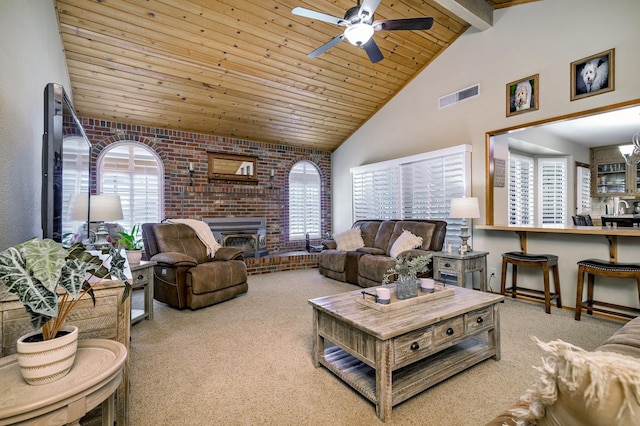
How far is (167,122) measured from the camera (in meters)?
4.86

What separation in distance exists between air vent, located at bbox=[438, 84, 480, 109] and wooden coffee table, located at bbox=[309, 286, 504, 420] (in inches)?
121

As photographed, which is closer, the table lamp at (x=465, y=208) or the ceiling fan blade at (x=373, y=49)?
the ceiling fan blade at (x=373, y=49)

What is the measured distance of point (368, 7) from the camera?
7.61 feet

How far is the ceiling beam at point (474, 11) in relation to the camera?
11.4ft

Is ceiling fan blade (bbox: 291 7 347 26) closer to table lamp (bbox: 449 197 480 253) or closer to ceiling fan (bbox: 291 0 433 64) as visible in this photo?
ceiling fan (bbox: 291 0 433 64)

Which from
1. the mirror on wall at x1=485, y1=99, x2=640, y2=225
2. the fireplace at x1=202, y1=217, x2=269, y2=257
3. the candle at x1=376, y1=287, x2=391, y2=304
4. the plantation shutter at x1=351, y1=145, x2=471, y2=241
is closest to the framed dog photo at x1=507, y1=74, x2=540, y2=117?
the mirror on wall at x1=485, y1=99, x2=640, y2=225

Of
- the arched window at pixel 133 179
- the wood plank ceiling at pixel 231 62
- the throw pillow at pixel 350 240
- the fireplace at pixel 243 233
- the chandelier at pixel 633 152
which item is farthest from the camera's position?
the fireplace at pixel 243 233

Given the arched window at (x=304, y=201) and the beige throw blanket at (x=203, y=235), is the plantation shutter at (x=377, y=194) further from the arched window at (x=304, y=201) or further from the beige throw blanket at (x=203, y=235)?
the beige throw blanket at (x=203, y=235)

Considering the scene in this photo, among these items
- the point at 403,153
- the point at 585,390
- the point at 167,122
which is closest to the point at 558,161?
the point at 403,153

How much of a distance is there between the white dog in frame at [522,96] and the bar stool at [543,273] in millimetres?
1760

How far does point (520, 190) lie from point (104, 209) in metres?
4.82

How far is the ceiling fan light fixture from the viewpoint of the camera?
8.04 feet

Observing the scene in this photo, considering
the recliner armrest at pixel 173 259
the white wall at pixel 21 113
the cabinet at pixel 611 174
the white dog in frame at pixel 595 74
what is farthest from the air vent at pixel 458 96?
the white wall at pixel 21 113

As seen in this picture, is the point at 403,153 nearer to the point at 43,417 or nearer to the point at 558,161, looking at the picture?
the point at 558,161
